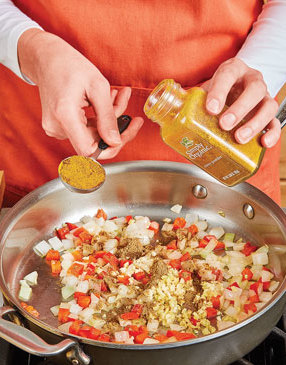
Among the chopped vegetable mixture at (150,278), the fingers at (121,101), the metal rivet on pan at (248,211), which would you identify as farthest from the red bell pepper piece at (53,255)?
the metal rivet on pan at (248,211)

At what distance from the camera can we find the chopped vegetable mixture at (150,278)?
939 millimetres

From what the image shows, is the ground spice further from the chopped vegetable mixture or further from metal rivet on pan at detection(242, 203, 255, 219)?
metal rivet on pan at detection(242, 203, 255, 219)

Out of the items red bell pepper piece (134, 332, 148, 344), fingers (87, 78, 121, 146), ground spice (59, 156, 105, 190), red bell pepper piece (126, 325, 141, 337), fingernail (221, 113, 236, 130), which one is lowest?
red bell pepper piece (126, 325, 141, 337)

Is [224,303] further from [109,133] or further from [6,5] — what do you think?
[6,5]

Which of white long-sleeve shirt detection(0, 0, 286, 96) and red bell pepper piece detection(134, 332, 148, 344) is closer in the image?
red bell pepper piece detection(134, 332, 148, 344)

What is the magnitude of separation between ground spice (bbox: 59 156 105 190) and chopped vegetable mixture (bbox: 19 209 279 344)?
134mm

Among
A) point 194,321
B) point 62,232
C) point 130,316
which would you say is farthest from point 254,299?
point 62,232

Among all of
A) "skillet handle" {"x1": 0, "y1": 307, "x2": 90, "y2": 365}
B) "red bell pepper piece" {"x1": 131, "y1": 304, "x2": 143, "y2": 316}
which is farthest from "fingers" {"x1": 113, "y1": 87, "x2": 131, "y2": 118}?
"skillet handle" {"x1": 0, "y1": 307, "x2": 90, "y2": 365}

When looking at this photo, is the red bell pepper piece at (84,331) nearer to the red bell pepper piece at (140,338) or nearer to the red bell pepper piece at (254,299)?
the red bell pepper piece at (140,338)

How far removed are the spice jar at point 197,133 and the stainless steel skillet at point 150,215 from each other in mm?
197

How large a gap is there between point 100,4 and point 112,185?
1.38 feet

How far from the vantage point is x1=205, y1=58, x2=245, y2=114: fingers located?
0.88m

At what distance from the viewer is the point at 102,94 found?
102 cm

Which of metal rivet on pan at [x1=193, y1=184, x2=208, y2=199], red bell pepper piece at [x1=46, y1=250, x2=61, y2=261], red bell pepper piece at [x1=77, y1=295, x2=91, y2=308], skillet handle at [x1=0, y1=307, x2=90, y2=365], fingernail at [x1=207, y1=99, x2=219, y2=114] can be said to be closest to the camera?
skillet handle at [x1=0, y1=307, x2=90, y2=365]
